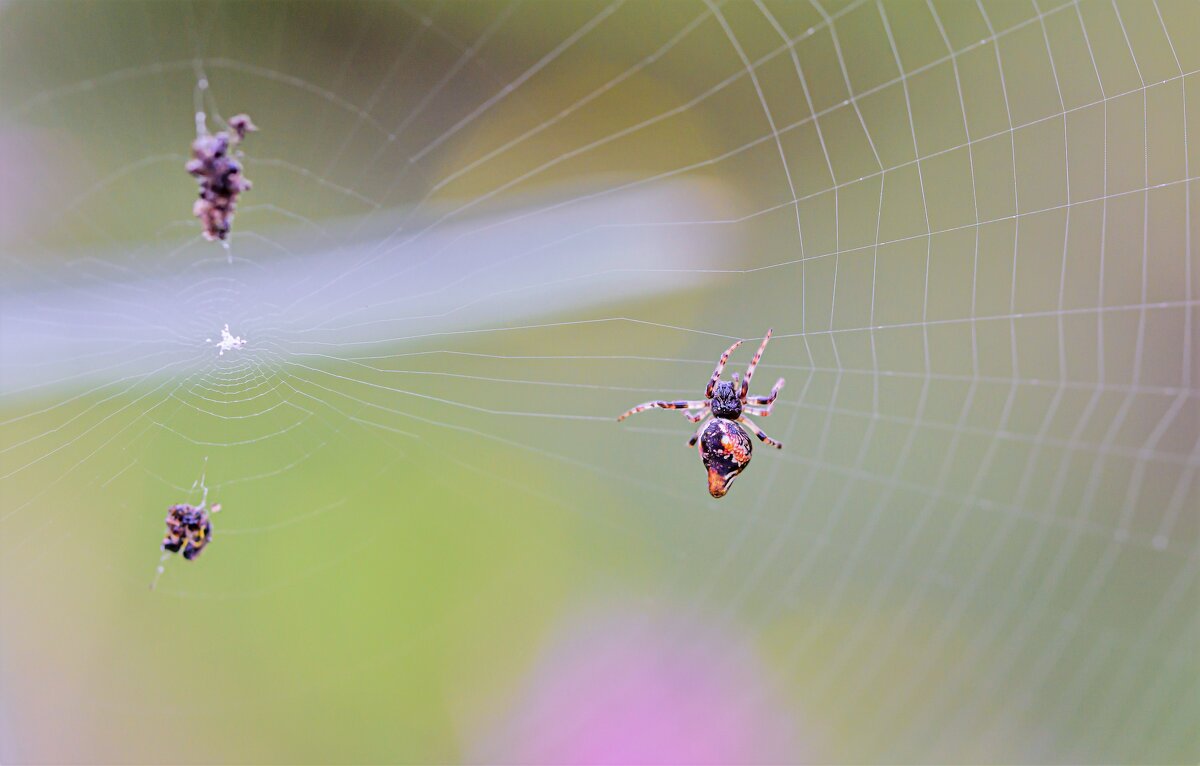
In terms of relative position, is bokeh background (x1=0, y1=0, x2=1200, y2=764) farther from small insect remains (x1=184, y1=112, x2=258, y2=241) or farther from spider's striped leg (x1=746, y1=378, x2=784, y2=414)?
small insect remains (x1=184, y1=112, x2=258, y2=241)

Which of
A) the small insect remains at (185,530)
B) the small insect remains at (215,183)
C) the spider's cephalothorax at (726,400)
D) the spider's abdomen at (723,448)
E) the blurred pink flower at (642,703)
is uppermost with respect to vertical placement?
the small insect remains at (215,183)

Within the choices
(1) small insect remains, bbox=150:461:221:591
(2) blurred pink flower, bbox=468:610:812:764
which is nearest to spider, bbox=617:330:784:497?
(2) blurred pink flower, bbox=468:610:812:764

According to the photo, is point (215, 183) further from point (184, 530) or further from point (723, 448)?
point (723, 448)

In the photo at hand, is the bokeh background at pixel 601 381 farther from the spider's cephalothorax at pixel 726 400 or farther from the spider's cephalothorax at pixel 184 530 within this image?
the spider's cephalothorax at pixel 184 530

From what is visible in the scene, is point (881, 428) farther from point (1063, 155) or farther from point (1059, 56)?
point (1059, 56)

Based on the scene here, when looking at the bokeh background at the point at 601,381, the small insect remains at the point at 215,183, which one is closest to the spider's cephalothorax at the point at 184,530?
the bokeh background at the point at 601,381

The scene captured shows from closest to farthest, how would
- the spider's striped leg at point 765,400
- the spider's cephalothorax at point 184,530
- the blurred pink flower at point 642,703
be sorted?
1. the spider's cephalothorax at point 184,530
2. the spider's striped leg at point 765,400
3. the blurred pink flower at point 642,703

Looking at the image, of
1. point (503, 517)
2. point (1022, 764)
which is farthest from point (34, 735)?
point (1022, 764)

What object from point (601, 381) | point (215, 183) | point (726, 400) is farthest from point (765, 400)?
point (215, 183)
